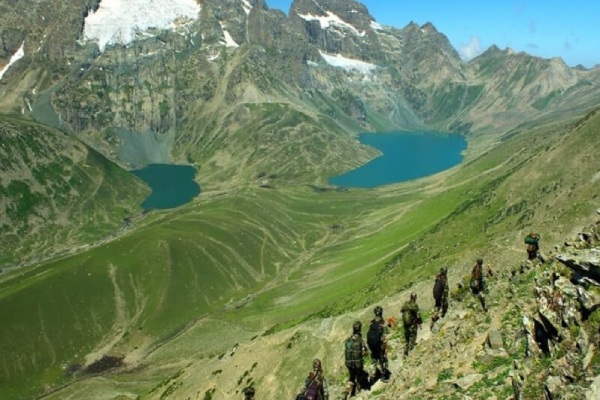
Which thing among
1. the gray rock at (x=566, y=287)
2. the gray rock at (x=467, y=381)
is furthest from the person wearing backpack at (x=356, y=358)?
the gray rock at (x=566, y=287)

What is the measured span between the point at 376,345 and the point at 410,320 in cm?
487

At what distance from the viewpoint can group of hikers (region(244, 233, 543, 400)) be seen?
125 feet

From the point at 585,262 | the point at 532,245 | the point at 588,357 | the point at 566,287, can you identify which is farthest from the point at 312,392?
the point at 532,245

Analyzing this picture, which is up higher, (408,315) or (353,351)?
(408,315)

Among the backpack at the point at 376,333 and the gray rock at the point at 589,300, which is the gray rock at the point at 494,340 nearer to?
the backpack at the point at 376,333

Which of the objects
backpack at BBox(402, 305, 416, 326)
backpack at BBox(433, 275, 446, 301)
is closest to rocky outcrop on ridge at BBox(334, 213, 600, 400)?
backpack at BBox(433, 275, 446, 301)

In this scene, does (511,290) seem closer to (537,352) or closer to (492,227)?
(537,352)

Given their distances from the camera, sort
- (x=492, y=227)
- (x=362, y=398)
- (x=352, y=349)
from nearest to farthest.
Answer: (x=352, y=349)
(x=362, y=398)
(x=492, y=227)

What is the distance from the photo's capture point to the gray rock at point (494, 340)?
37531mm

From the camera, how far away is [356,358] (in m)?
41.5

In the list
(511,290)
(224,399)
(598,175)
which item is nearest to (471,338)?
(511,290)

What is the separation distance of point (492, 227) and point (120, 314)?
12496 cm

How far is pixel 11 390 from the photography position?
154m

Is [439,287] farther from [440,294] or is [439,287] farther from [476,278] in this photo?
[476,278]
